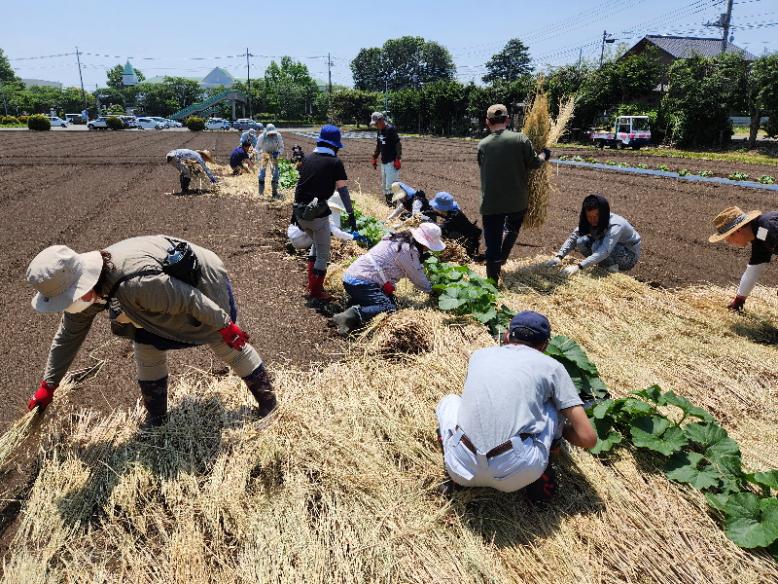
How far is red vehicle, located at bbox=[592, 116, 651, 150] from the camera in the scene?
2756cm

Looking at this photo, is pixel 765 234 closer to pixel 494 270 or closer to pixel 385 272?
pixel 494 270

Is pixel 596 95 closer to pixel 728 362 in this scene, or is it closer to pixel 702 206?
pixel 702 206

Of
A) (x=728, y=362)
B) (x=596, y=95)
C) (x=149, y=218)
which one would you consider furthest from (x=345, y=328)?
(x=596, y=95)

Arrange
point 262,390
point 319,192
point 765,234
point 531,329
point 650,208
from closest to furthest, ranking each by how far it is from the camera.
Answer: point 531,329
point 262,390
point 765,234
point 319,192
point 650,208

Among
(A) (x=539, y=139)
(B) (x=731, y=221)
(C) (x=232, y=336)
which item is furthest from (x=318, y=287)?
(B) (x=731, y=221)

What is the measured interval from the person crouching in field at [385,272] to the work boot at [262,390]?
4.49 ft

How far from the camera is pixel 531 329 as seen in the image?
226cm

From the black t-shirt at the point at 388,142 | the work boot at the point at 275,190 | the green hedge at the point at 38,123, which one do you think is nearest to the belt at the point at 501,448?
the black t-shirt at the point at 388,142

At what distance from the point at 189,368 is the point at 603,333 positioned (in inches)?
126

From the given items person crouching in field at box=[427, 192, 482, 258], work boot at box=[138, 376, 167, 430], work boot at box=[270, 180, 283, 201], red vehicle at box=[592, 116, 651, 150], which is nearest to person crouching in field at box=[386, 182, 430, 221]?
person crouching in field at box=[427, 192, 482, 258]

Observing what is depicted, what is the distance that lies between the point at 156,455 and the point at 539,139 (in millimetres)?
5078

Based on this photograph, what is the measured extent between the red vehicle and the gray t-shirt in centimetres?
2954

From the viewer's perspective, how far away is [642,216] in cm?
941

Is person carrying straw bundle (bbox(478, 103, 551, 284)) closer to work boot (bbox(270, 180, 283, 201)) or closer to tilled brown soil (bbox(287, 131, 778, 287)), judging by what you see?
tilled brown soil (bbox(287, 131, 778, 287))
